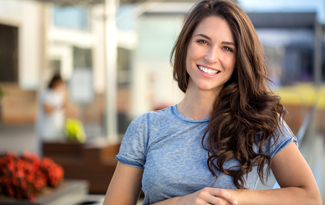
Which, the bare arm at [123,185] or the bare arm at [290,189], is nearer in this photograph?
the bare arm at [290,189]

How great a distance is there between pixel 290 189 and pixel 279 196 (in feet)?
0.14

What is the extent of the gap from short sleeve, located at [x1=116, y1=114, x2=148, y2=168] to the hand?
28cm

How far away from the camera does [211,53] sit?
Result: 1507 millimetres

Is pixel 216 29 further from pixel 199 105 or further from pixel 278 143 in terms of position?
pixel 278 143

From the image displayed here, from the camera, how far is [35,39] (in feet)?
45.9

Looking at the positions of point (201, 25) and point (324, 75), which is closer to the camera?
point (201, 25)

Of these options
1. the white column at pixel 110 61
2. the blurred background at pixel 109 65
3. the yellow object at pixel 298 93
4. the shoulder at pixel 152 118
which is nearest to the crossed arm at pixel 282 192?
the shoulder at pixel 152 118

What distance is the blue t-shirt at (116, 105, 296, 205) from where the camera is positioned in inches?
57.0

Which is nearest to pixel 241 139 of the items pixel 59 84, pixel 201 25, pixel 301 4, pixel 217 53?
pixel 217 53

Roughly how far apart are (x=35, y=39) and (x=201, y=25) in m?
13.2

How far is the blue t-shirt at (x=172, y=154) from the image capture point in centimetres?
145

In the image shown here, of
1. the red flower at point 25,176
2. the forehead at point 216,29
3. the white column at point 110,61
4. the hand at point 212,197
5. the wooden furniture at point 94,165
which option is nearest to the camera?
the hand at point 212,197

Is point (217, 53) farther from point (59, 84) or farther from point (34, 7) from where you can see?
point (34, 7)

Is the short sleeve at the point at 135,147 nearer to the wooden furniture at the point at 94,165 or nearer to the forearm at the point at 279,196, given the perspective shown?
the forearm at the point at 279,196
